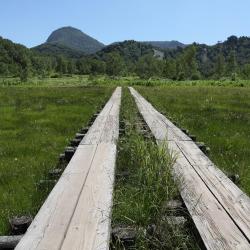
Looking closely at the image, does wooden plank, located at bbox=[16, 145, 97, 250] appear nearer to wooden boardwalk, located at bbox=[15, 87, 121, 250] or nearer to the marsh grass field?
wooden boardwalk, located at bbox=[15, 87, 121, 250]

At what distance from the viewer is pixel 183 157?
7.70m

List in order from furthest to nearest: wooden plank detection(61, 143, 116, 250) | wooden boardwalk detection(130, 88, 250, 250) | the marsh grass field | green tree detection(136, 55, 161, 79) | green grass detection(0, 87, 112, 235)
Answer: green tree detection(136, 55, 161, 79), green grass detection(0, 87, 112, 235), the marsh grass field, wooden boardwalk detection(130, 88, 250, 250), wooden plank detection(61, 143, 116, 250)

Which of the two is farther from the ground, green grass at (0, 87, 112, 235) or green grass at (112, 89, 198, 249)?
green grass at (112, 89, 198, 249)

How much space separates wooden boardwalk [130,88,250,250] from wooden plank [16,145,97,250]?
1420 mm

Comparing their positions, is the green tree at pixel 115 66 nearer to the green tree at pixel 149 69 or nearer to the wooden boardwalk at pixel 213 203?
the green tree at pixel 149 69

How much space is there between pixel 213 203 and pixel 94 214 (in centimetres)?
152

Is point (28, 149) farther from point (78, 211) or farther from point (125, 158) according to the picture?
point (78, 211)

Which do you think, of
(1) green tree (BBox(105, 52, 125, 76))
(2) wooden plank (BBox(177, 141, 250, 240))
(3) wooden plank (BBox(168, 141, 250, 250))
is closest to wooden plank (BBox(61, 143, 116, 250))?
(3) wooden plank (BBox(168, 141, 250, 250))

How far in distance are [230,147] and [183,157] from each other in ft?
13.4

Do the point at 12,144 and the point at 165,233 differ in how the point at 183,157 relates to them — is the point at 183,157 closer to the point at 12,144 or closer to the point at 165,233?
the point at 165,233

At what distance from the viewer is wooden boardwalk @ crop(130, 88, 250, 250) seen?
4.21 m

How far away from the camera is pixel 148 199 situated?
5.41 m

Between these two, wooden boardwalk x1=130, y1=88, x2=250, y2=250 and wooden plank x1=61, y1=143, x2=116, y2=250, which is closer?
wooden plank x1=61, y1=143, x2=116, y2=250

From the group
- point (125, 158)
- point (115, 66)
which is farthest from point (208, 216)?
point (115, 66)
